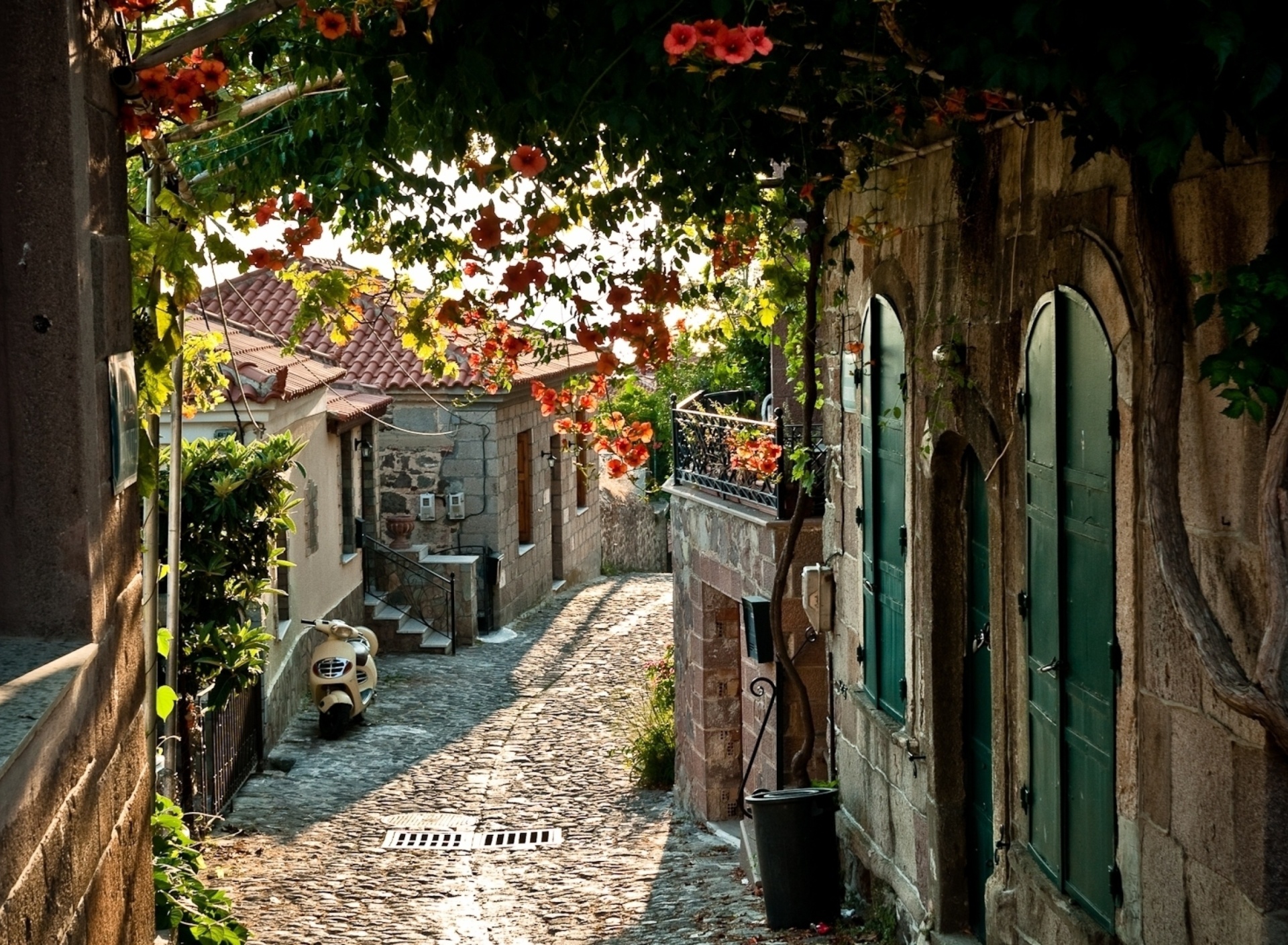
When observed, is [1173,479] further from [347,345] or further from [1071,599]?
[347,345]

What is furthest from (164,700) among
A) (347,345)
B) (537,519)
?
(537,519)

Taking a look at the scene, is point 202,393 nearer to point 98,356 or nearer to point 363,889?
point 363,889

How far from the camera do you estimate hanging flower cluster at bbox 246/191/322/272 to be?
5894 mm

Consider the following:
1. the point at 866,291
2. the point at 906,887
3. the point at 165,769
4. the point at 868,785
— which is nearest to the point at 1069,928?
the point at 906,887

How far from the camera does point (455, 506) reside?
20094 mm

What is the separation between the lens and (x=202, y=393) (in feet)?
25.5

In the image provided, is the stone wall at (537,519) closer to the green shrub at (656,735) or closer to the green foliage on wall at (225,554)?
the green shrub at (656,735)

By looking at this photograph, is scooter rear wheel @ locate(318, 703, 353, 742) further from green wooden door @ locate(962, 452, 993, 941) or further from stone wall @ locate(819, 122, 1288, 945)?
green wooden door @ locate(962, 452, 993, 941)

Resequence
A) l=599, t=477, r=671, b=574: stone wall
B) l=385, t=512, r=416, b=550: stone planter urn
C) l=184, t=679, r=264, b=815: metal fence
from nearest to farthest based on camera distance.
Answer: l=184, t=679, r=264, b=815: metal fence, l=385, t=512, r=416, b=550: stone planter urn, l=599, t=477, r=671, b=574: stone wall

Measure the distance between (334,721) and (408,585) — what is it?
213 inches

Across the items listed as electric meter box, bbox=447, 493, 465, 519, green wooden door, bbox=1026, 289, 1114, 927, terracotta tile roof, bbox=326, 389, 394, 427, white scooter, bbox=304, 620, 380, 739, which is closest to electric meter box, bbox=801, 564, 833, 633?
green wooden door, bbox=1026, 289, 1114, 927

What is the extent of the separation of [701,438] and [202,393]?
4339 mm

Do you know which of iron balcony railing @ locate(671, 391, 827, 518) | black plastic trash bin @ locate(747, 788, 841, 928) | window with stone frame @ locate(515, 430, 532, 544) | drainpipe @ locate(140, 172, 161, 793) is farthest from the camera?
window with stone frame @ locate(515, 430, 532, 544)

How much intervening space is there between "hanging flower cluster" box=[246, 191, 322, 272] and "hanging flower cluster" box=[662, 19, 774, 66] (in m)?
2.77
